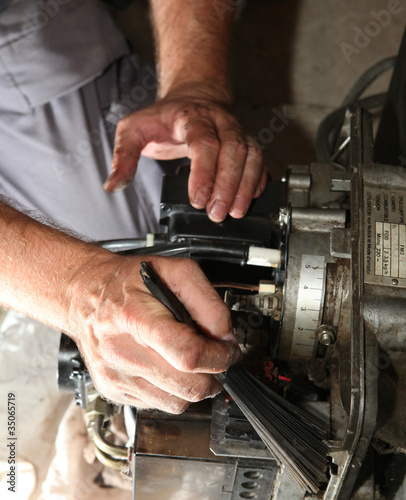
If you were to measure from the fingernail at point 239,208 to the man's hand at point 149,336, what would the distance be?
0.23m

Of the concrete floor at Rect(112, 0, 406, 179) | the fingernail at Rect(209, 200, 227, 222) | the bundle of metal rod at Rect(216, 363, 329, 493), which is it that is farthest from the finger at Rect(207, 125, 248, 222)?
the concrete floor at Rect(112, 0, 406, 179)

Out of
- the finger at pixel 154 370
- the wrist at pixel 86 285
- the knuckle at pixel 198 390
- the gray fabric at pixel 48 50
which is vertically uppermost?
the gray fabric at pixel 48 50

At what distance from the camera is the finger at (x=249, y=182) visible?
0.86 meters

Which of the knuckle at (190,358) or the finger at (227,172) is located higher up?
the finger at (227,172)

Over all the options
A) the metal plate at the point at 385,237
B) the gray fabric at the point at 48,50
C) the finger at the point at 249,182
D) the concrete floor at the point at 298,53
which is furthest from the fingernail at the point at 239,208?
the concrete floor at the point at 298,53

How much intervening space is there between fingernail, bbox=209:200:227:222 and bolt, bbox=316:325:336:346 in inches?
9.8

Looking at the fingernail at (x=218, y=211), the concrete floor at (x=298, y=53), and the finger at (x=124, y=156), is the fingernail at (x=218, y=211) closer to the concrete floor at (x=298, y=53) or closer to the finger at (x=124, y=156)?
the finger at (x=124, y=156)

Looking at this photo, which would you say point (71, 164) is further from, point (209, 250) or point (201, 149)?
point (209, 250)

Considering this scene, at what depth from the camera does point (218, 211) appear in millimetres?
849

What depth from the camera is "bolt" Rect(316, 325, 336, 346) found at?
727 mm

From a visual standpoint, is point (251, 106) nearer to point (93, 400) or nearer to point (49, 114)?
point (49, 114)

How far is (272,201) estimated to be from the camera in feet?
2.94

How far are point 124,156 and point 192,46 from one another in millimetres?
459

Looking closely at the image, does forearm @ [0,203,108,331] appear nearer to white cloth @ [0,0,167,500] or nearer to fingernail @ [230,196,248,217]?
fingernail @ [230,196,248,217]
